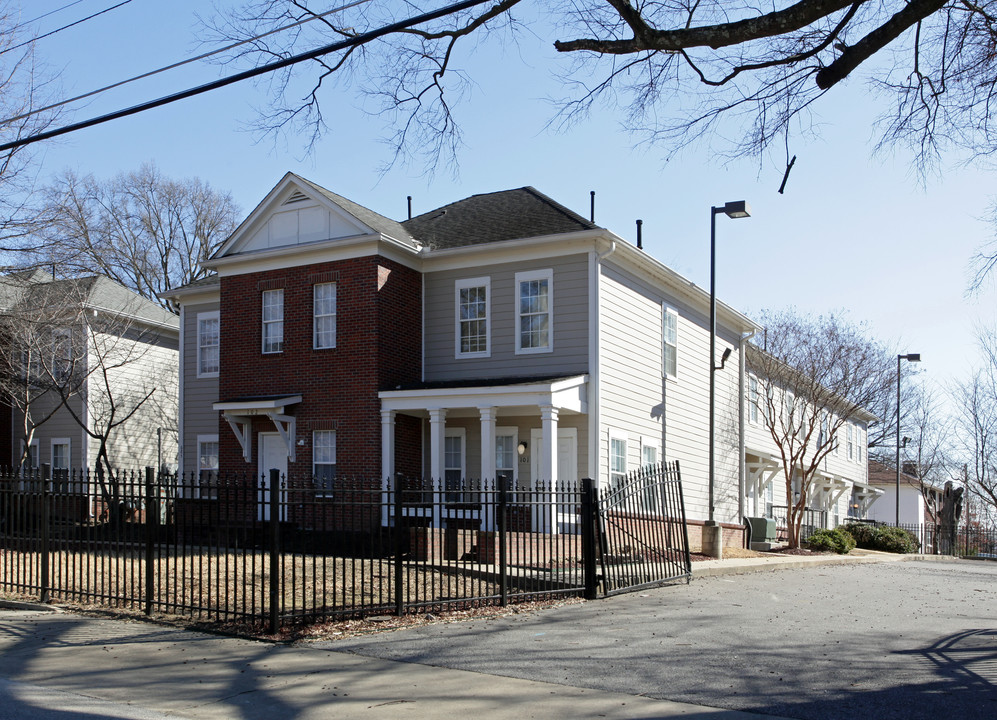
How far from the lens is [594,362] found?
20438 mm

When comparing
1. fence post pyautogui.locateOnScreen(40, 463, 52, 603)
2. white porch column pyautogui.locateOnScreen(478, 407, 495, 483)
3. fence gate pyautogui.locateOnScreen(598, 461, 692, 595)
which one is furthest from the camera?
white porch column pyautogui.locateOnScreen(478, 407, 495, 483)

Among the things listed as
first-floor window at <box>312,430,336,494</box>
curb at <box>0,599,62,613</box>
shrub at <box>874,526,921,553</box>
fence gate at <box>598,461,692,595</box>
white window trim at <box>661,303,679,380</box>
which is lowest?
shrub at <box>874,526,921,553</box>

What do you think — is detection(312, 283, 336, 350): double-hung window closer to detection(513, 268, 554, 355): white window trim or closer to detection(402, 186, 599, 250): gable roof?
detection(402, 186, 599, 250): gable roof

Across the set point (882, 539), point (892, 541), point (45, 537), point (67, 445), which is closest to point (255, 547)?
point (45, 537)

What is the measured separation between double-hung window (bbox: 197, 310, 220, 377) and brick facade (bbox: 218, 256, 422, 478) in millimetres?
3330

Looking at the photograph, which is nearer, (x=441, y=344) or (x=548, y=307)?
(x=548, y=307)

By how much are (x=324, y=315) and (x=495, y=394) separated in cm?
499

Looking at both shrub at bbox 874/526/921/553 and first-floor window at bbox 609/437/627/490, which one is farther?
shrub at bbox 874/526/921/553

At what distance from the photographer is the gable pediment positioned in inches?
869

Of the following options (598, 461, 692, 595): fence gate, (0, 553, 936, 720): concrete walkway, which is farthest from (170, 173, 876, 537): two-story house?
(0, 553, 936, 720): concrete walkway

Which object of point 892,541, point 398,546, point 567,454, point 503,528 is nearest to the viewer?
point 398,546

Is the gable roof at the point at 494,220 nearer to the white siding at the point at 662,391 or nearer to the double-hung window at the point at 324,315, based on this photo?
the white siding at the point at 662,391

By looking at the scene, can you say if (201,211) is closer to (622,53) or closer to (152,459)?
(152,459)

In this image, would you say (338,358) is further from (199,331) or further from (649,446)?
(649,446)
